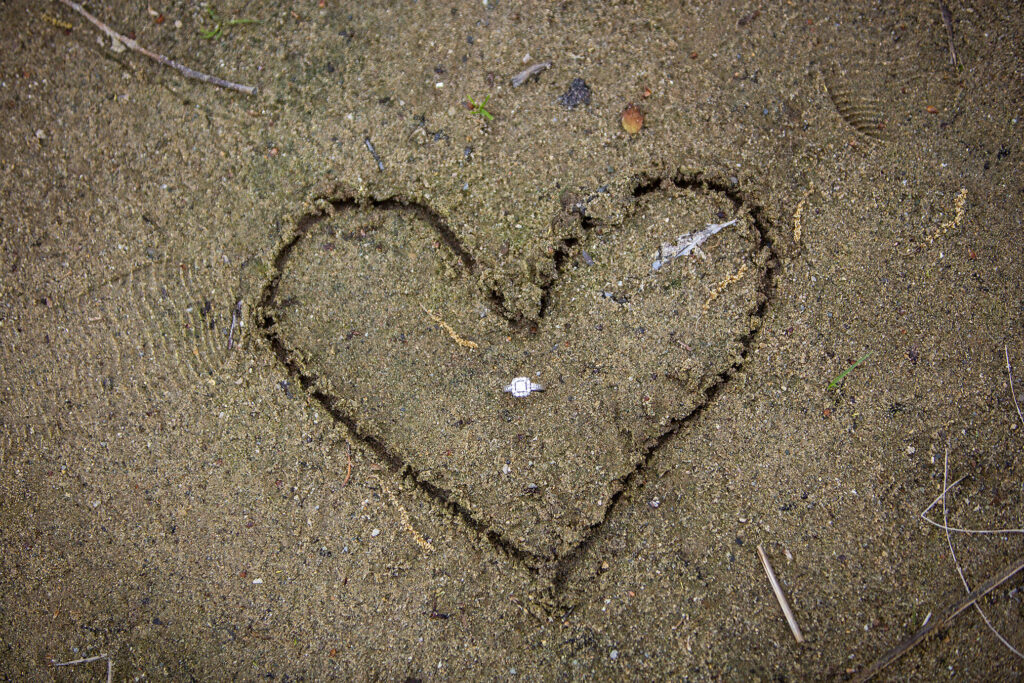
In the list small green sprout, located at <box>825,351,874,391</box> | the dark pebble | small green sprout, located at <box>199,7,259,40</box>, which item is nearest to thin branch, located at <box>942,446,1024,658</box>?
small green sprout, located at <box>825,351,874,391</box>

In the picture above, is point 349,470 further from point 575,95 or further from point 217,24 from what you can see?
point 217,24

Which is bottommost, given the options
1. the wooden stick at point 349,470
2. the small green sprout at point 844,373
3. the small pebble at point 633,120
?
the wooden stick at point 349,470

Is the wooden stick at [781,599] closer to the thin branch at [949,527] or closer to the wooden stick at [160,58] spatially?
the thin branch at [949,527]

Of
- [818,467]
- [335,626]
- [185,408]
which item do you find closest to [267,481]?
[185,408]

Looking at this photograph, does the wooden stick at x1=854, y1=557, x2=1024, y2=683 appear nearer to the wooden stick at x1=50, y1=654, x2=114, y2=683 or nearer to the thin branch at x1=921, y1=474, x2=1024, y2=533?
the thin branch at x1=921, y1=474, x2=1024, y2=533

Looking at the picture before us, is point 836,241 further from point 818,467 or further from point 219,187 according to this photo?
point 219,187

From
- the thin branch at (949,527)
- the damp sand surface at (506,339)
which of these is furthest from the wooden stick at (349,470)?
the thin branch at (949,527)
